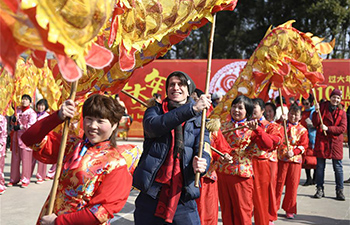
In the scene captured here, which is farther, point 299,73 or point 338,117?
point 338,117

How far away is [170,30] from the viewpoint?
2643 mm

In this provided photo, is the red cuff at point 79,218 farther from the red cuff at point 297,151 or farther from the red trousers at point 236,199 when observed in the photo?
the red cuff at point 297,151

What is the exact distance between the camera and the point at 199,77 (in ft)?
42.7

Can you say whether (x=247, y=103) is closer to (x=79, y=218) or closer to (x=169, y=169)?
(x=169, y=169)

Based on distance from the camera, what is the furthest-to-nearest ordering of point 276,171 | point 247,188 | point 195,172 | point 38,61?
point 276,171 → point 247,188 → point 195,172 → point 38,61

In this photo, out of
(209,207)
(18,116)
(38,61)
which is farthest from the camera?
(18,116)

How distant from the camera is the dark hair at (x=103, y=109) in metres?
1.89

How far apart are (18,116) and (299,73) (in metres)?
4.40

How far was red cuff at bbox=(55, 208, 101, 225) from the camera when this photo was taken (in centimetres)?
173

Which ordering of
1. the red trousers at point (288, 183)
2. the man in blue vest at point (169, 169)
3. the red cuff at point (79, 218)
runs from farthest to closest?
1. the red trousers at point (288, 183)
2. the man in blue vest at point (169, 169)
3. the red cuff at point (79, 218)

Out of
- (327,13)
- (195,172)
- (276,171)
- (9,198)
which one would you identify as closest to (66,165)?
(195,172)

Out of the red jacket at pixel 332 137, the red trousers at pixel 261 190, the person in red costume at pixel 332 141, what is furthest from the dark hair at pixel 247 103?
the red jacket at pixel 332 137

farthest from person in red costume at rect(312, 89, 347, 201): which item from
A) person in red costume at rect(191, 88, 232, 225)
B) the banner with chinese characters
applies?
the banner with chinese characters

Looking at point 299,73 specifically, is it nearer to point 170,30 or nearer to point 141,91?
point 170,30
